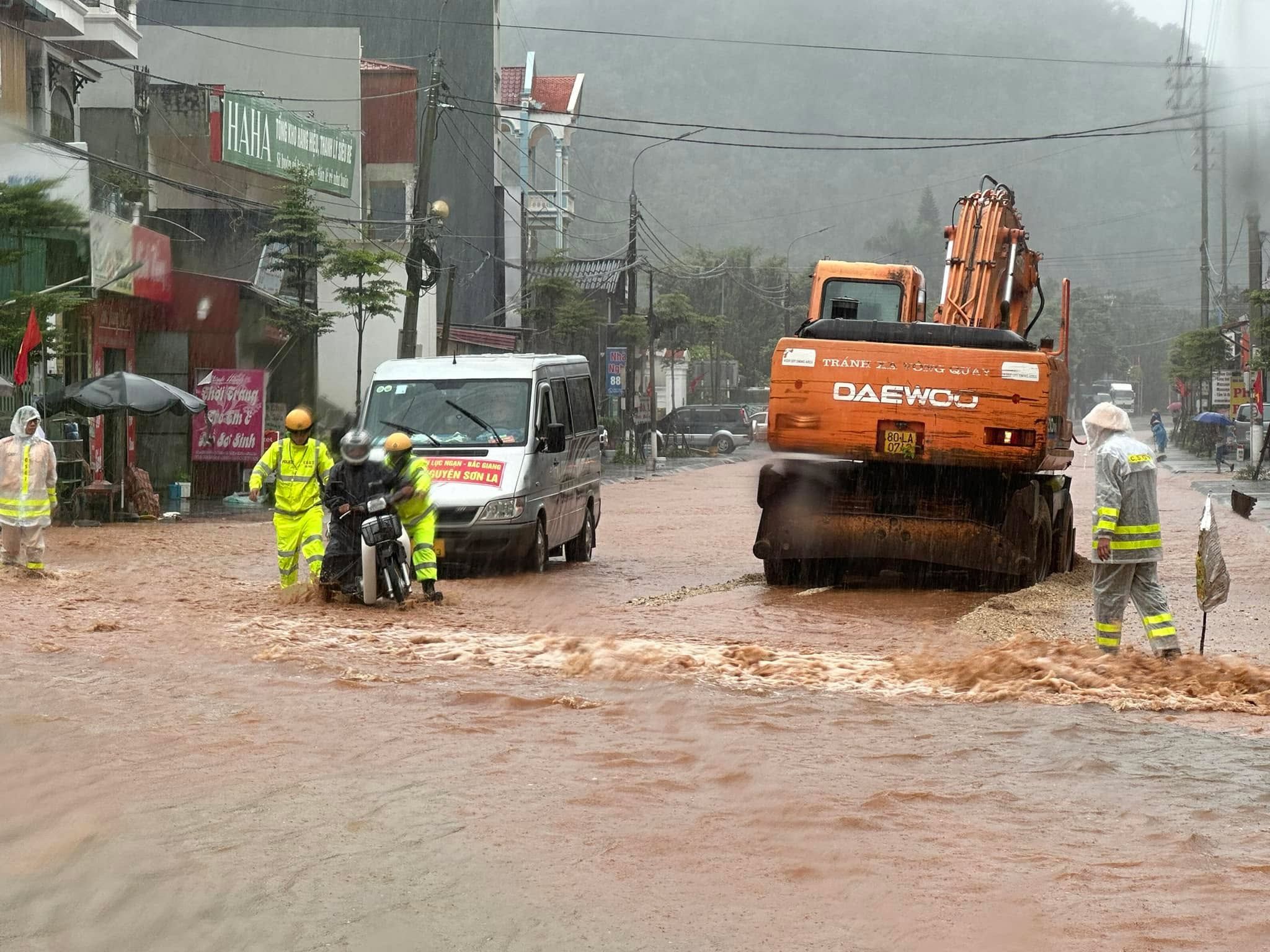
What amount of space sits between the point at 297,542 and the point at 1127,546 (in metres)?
6.97

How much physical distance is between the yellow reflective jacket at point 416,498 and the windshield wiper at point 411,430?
2.56m

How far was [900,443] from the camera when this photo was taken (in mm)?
14430

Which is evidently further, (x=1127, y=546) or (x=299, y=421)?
(x=299, y=421)

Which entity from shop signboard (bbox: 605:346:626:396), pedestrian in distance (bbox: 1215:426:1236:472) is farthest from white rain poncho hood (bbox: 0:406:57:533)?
shop signboard (bbox: 605:346:626:396)

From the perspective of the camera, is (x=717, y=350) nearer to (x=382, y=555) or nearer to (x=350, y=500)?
(x=350, y=500)

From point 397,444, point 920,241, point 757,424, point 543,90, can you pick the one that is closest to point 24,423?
point 397,444

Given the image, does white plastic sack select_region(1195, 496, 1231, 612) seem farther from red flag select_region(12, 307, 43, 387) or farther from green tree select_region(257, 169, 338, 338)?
green tree select_region(257, 169, 338, 338)

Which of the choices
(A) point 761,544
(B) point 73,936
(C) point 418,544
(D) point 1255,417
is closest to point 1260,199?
(A) point 761,544

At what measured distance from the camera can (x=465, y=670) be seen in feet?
34.8

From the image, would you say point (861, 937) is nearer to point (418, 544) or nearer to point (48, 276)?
point (418, 544)

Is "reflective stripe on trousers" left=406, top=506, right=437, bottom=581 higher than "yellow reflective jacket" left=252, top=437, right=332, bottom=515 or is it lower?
lower

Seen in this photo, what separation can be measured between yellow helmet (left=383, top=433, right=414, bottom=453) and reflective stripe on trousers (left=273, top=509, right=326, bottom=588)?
998 mm

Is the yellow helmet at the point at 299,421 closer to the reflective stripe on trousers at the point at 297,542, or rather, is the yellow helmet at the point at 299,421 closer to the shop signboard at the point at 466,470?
the reflective stripe on trousers at the point at 297,542

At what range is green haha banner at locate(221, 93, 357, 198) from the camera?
106 ft
